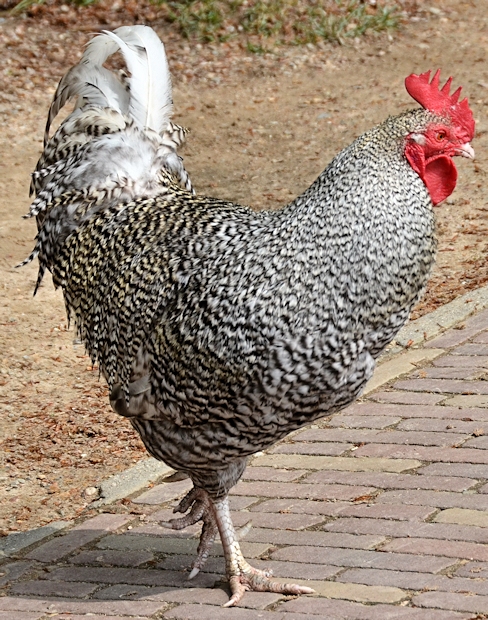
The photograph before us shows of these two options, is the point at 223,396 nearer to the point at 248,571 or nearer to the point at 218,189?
the point at 248,571

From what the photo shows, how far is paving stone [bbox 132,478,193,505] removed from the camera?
5535mm

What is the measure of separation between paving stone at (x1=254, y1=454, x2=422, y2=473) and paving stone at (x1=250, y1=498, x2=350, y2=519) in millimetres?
353

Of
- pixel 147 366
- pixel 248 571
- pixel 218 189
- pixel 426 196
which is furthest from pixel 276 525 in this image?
pixel 218 189

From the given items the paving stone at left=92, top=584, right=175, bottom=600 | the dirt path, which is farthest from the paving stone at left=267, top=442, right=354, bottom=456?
the paving stone at left=92, top=584, right=175, bottom=600

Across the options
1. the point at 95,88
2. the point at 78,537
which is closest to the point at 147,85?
the point at 95,88

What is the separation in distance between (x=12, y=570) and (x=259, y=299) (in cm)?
194

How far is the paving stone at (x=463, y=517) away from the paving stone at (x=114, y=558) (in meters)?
1.43

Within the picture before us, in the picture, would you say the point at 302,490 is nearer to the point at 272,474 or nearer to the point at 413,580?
the point at 272,474

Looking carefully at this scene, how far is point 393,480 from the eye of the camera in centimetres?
→ 533

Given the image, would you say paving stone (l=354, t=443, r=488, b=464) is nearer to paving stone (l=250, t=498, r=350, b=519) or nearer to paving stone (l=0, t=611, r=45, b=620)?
paving stone (l=250, t=498, r=350, b=519)

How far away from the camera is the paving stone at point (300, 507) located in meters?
5.14

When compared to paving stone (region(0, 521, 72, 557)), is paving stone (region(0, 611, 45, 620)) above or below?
above

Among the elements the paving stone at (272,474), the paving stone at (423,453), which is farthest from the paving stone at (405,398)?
→ the paving stone at (272,474)

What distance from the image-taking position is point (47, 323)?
25.6ft
